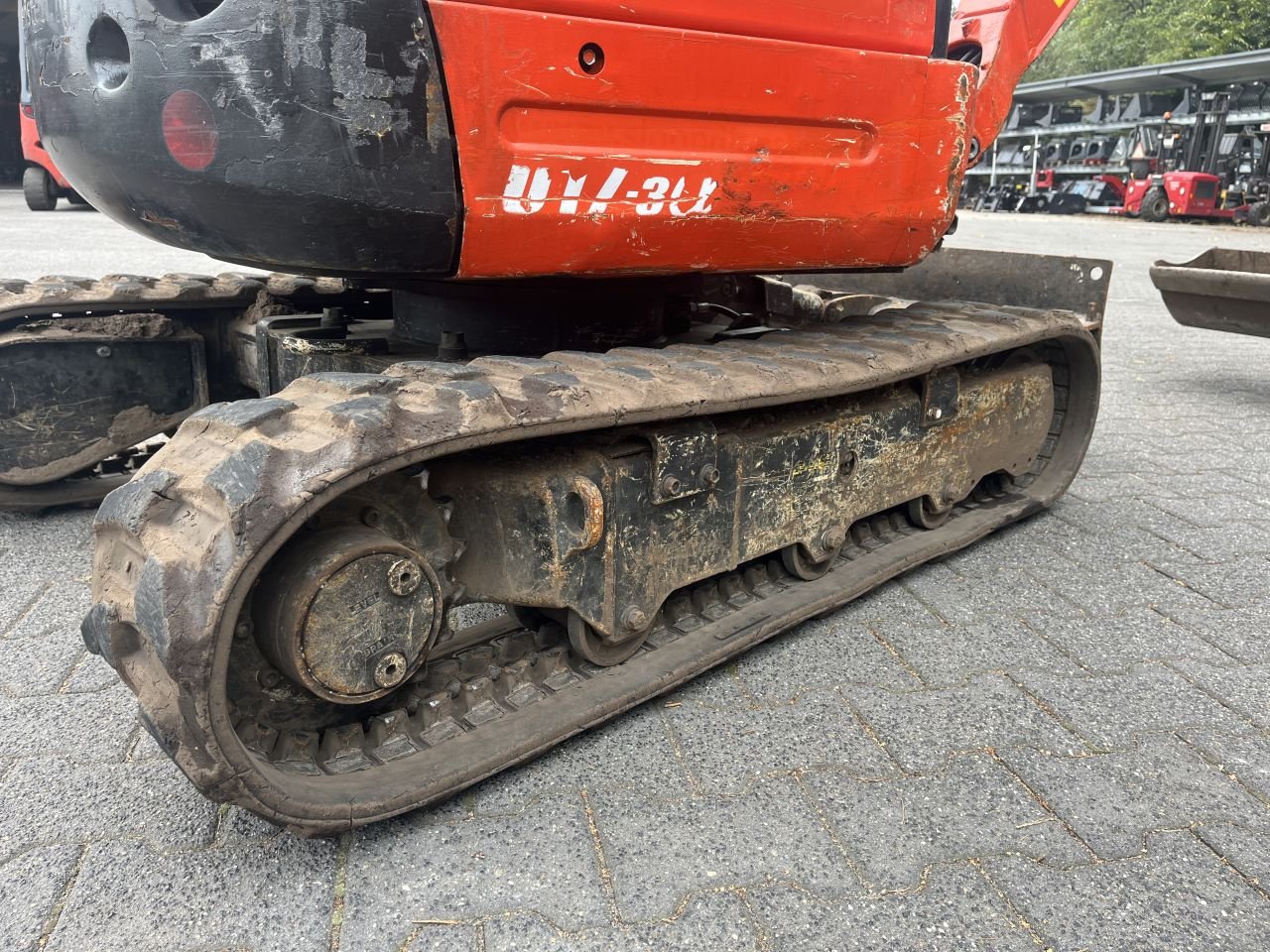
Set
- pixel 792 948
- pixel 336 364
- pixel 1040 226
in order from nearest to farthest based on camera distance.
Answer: pixel 792 948 → pixel 336 364 → pixel 1040 226

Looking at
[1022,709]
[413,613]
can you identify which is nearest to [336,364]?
[413,613]

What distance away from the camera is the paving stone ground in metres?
1.51

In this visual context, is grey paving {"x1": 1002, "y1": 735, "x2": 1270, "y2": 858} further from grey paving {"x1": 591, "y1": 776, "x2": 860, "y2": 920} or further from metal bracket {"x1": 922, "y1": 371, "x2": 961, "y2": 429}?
metal bracket {"x1": 922, "y1": 371, "x2": 961, "y2": 429}

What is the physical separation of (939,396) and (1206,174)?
72.3 feet

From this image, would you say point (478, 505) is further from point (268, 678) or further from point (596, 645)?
point (268, 678)

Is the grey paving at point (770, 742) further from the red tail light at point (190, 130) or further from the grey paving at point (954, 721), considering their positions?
the red tail light at point (190, 130)

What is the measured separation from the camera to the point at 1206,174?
812 inches

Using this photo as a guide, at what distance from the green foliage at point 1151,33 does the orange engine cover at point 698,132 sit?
80.5 feet

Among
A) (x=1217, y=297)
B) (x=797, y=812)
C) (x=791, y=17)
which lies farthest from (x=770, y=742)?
(x=1217, y=297)

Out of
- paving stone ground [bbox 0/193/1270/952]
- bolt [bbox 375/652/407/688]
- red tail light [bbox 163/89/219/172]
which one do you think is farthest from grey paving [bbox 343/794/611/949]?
red tail light [bbox 163/89/219/172]

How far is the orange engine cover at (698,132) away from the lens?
→ 1794mm

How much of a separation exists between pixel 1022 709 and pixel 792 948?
0.91m

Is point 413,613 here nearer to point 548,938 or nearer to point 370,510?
point 370,510

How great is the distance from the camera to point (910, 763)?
1.92 meters
